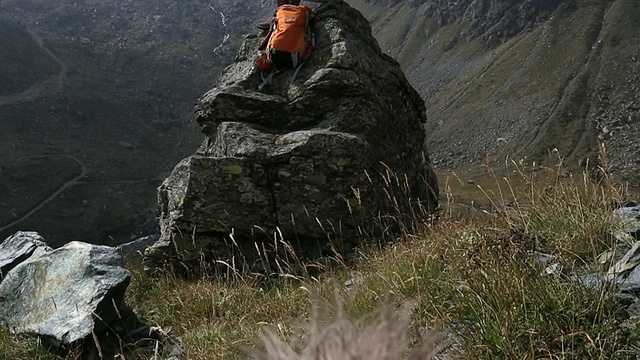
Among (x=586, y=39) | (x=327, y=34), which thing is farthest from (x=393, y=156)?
(x=586, y=39)

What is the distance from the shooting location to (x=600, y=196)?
5.90 meters

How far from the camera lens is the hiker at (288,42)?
11248mm

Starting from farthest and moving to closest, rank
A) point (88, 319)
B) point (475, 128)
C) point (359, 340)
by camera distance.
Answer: point (475, 128) → point (88, 319) → point (359, 340)

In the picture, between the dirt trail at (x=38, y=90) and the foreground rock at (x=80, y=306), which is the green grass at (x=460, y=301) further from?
the dirt trail at (x=38, y=90)

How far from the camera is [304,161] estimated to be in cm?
950

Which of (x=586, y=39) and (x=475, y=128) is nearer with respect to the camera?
(x=475, y=128)

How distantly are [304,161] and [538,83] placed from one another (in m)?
153

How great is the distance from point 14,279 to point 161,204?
345 centimetres

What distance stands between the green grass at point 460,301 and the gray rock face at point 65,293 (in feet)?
1.09

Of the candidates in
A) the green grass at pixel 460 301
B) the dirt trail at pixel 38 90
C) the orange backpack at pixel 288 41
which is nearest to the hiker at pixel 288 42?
the orange backpack at pixel 288 41

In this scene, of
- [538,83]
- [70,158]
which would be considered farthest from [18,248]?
[538,83]

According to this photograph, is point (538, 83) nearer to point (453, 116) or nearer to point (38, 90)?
point (453, 116)

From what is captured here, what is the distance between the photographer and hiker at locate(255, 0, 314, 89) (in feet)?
36.9

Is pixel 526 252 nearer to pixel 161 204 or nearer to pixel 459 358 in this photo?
pixel 459 358
